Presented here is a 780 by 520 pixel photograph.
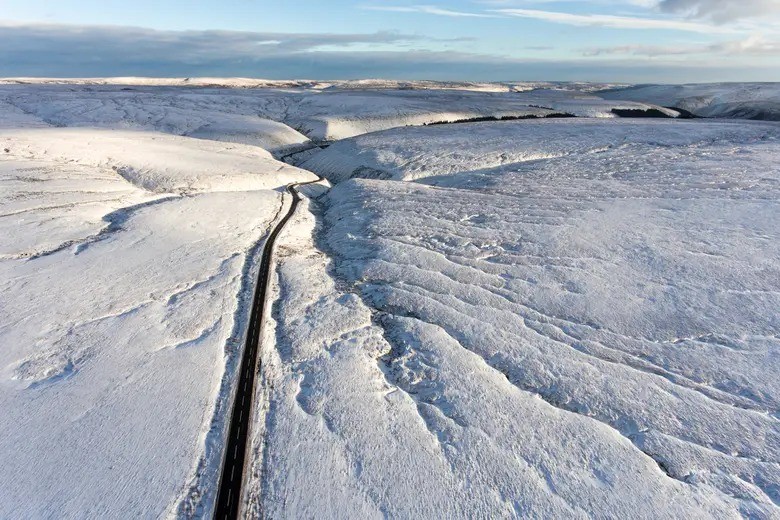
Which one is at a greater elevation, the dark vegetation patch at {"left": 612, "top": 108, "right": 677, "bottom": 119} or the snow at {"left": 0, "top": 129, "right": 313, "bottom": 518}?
the dark vegetation patch at {"left": 612, "top": 108, "right": 677, "bottom": 119}

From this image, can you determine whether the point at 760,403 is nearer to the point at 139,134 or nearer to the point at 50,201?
the point at 50,201

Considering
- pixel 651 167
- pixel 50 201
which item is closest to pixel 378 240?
pixel 50 201

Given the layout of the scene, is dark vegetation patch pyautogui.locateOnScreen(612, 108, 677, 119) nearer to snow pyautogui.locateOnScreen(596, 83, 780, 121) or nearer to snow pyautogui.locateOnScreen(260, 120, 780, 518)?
snow pyautogui.locateOnScreen(596, 83, 780, 121)

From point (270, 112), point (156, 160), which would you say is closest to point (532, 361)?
point (156, 160)

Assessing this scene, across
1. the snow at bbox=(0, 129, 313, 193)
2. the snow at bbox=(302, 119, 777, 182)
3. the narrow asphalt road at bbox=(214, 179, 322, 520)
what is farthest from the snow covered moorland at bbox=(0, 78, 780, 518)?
the snow at bbox=(302, 119, 777, 182)

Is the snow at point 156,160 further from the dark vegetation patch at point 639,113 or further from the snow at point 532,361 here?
the dark vegetation patch at point 639,113

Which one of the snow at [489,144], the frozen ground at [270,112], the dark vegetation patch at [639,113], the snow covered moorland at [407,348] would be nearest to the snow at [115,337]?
the snow covered moorland at [407,348]
